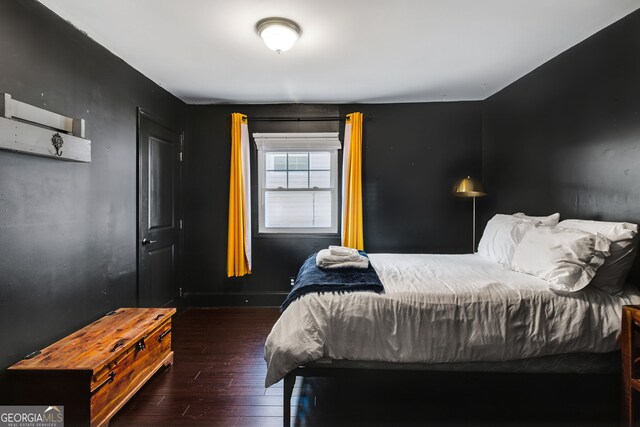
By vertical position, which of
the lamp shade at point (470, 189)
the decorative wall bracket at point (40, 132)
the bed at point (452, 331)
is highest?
the decorative wall bracket at point (40, 132)

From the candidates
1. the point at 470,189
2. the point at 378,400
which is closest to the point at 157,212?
the point at 378,400

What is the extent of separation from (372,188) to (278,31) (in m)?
2.16

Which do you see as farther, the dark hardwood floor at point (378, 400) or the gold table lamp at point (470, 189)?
the gold table lamp at point (470, 189)

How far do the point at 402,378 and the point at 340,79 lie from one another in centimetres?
263

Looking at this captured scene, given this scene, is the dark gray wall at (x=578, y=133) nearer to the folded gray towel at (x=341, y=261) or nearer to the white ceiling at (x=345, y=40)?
the white ceiling at (x=345, y=40)

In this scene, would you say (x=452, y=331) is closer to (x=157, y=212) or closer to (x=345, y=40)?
(x=345, y=40)

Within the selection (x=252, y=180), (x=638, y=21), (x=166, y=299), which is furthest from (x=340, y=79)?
(x=166, y=299)

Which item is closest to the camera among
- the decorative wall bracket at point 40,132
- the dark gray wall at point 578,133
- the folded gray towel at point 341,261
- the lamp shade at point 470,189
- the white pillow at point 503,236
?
the decorative wall bracket at point 40,132

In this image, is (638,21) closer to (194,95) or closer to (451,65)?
(451,65)

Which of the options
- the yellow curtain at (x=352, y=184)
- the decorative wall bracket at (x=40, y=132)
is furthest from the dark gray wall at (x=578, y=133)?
the decorative wall bracket at (x=40, y=132)

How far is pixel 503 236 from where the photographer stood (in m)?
2.69

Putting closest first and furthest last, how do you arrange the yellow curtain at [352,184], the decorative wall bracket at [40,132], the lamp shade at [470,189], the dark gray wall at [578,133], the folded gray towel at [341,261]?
the decorative wall bracket at [40,132], the dark gray wall at [578,133], the folded gray towel at [341,261], the lamp shade at [470,189], the yellow curtain at [352,184]

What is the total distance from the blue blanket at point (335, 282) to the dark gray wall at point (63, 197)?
1.44m

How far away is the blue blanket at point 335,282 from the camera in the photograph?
1890 mm
